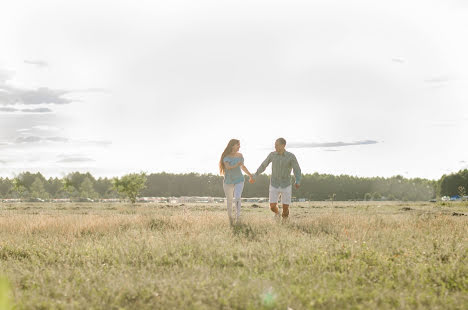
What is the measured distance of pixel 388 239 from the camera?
402 inches

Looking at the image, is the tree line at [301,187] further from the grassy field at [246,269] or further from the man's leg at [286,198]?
the grassy field at [246,269]

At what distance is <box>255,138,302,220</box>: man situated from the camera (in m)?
13.9

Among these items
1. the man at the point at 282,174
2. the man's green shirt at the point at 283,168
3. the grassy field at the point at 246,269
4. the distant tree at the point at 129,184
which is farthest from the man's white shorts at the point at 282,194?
the distant tree at the point at 129,184

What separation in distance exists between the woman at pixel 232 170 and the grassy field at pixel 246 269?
182 centimetres

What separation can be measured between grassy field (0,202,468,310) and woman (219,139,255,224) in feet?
5.98

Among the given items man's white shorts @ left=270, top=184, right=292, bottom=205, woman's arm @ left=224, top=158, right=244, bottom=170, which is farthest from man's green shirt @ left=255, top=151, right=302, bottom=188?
woman's arm @ left=224, top=158, right=244, bottom=170

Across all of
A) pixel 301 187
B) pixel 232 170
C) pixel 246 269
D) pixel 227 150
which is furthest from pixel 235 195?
pixel 301 187

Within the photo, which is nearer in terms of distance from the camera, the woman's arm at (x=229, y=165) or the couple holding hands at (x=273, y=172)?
the woman's arm at (x=229, y=165)

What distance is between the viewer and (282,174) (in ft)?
45.5

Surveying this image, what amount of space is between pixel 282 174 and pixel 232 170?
146 centimetres

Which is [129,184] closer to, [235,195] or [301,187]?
[235,195]

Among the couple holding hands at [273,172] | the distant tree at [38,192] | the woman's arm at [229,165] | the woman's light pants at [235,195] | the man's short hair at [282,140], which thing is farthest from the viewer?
the distant tree at [38,192]

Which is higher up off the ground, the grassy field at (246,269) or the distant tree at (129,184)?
the distant tree at (129,184)

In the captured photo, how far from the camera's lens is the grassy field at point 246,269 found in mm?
5906
